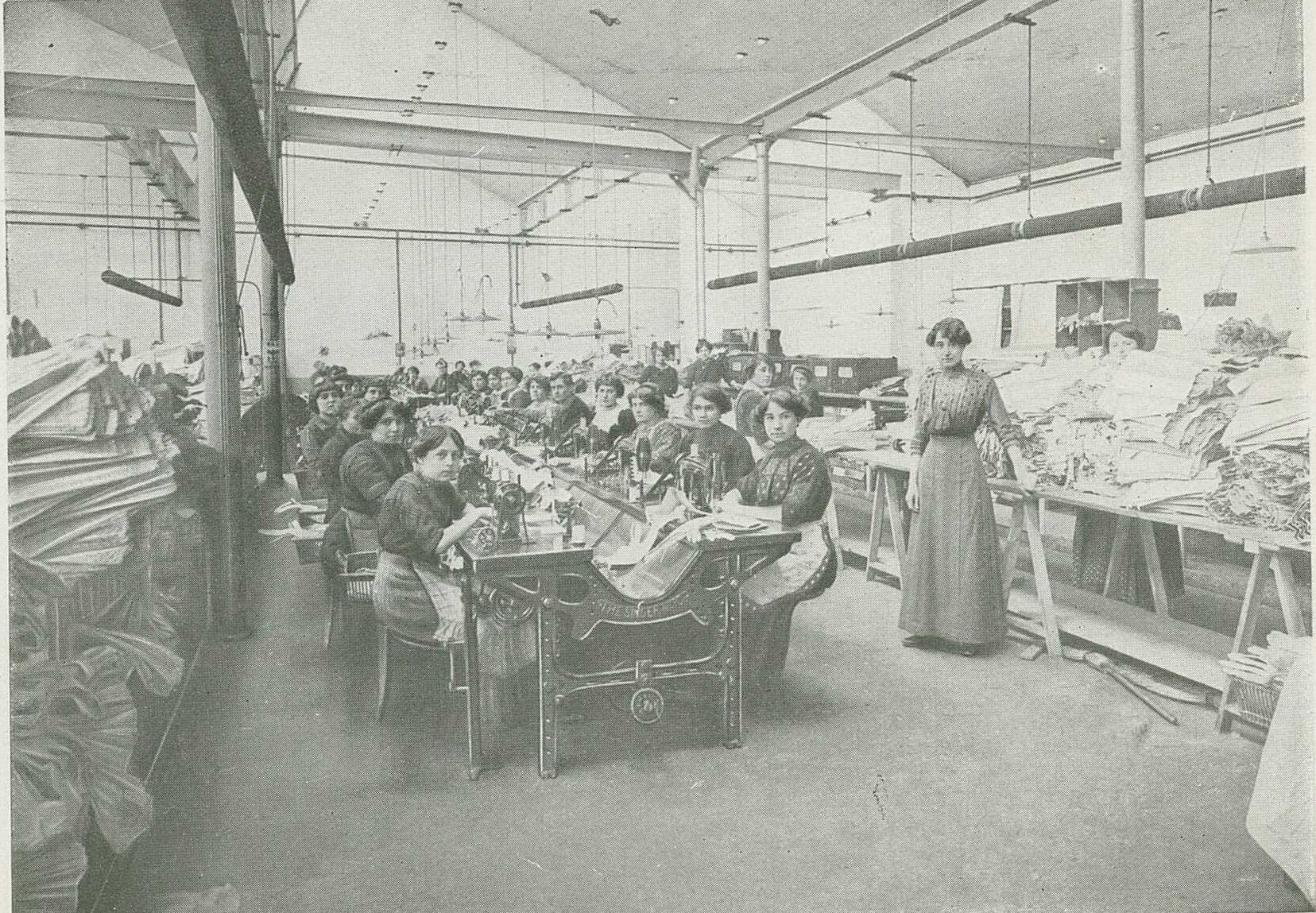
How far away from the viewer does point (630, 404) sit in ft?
10.2

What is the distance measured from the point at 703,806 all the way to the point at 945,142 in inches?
182

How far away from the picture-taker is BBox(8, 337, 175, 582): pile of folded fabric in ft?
5.87

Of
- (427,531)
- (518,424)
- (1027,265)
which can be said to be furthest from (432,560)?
(1027,265)

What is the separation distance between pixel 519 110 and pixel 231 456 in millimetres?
1592

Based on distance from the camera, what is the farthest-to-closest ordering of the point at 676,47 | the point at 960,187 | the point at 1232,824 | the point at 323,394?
1. the point at 960,187
2. the point at 323,394
3. the point at 676,47
4. the point at 1232,824

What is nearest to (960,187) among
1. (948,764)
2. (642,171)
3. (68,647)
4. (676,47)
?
(642,171)

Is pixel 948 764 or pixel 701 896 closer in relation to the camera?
pixel 701 896

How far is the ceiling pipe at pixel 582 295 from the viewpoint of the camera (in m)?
3.59

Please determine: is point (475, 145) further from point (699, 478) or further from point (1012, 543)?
point (1012, 543)

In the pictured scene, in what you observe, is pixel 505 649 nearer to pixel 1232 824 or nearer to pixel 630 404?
pixel 630 404

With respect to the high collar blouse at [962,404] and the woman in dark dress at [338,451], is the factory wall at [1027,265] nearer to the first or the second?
the high collar blouse at [962,404]

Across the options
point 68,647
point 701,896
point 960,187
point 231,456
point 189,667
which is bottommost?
Answer: point 701,896

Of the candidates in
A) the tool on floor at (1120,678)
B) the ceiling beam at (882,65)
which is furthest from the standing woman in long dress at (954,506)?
the ceiling beam at (882,65)

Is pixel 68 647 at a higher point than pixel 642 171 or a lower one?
lower
